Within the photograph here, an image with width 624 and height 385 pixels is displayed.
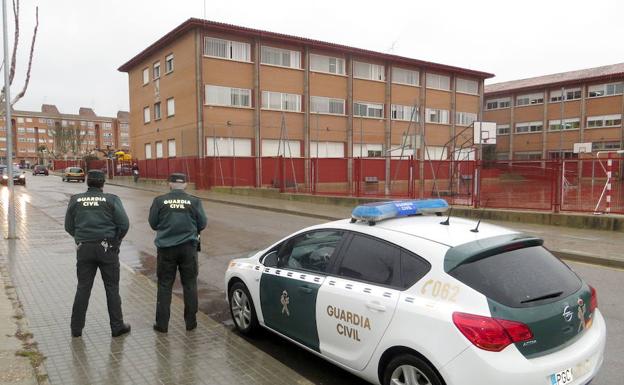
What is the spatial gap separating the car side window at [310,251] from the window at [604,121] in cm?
4788

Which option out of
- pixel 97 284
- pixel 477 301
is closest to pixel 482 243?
pixel 477 301

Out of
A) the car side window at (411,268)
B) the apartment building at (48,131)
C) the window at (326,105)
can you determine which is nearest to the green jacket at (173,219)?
the car side window at (411,268)

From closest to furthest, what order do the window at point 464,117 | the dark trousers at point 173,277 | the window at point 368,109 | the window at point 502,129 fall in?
1. the dark trousers at point 173,277
2. the window at point 368,109
3. the window at point 464,117
4. the window at point 502,129

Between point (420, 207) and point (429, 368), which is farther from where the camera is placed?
point (420, 207)

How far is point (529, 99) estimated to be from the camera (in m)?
49.5

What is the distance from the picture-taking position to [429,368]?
2930 millimetres

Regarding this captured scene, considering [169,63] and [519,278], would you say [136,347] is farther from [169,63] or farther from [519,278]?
[169,63]

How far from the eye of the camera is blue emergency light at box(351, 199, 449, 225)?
3797 millimetres

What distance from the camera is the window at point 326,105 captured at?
A: 34.6m

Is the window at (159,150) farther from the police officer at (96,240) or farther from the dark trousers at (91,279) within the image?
the dark trousers at (91,279)

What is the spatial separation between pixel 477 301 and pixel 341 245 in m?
1.26

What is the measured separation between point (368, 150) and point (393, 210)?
34588 millimetres

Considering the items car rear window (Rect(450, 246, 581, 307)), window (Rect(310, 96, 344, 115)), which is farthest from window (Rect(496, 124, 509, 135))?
car rear window (Rect(450, 246, 581, 307))

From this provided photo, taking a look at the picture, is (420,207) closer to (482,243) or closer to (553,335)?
(482,243)
